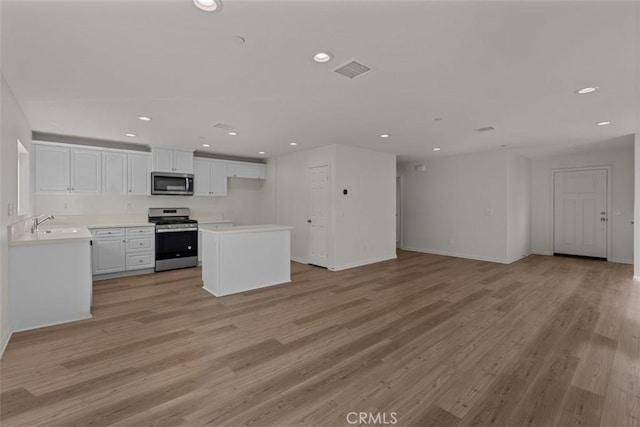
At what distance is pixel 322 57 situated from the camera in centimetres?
240

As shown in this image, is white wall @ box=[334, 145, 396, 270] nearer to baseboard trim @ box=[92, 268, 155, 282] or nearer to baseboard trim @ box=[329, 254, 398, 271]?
baseboard trim @ box=[329, 254, 398, 271]

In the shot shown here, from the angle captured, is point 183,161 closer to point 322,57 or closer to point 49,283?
point 49,283

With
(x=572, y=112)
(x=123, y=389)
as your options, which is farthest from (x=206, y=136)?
(x=572, y=112)

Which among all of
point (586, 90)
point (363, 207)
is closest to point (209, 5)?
point (586, 90)

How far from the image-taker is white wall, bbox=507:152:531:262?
6.50m

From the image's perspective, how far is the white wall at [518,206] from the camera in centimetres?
650

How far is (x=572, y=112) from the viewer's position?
3805 mm

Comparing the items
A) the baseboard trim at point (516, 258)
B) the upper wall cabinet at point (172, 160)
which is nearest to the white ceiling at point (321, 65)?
the upper wall cabinet at point (172, 160)

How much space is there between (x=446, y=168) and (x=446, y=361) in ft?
19.3

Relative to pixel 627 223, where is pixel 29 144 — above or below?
above

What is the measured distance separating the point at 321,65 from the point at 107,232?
4.81 metres

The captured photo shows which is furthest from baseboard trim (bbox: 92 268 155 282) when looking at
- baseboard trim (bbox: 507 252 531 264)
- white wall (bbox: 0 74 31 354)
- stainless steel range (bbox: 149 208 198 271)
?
baseboard trim (bbox: 507 252 531 264)

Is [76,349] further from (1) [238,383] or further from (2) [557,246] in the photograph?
(2) [557,246]

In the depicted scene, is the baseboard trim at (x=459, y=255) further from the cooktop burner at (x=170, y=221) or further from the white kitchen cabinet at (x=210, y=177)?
the cooktop burner at (x=170, y=221)
